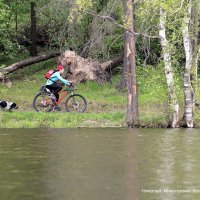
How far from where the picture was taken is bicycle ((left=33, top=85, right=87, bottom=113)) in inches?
1001

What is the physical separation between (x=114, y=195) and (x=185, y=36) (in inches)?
516

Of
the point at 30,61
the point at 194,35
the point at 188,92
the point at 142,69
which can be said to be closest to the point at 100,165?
the point at 188,92

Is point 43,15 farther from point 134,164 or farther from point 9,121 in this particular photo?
point 134,164

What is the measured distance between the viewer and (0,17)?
1137 inches

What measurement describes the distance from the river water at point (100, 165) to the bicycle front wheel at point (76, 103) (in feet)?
14.3

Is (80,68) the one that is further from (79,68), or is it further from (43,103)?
(43,103)

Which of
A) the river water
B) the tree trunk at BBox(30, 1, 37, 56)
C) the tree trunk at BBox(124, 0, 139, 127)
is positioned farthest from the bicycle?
the tree trunk at BBox(30, 1, 37, 56)

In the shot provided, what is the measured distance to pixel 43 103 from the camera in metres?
25.4

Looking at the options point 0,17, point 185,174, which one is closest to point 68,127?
point 0,17

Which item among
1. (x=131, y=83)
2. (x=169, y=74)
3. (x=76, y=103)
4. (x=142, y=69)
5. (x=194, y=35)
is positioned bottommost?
(x=76, y=103)

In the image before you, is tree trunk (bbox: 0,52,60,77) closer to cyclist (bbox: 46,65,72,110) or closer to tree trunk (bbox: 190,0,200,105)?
cyclist (bbox: 46,65,72,110)

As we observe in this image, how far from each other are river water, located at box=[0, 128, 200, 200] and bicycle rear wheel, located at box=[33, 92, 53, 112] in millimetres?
4404

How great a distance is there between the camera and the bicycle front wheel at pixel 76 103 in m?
25.5

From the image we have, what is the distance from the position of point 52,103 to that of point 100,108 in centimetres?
305
